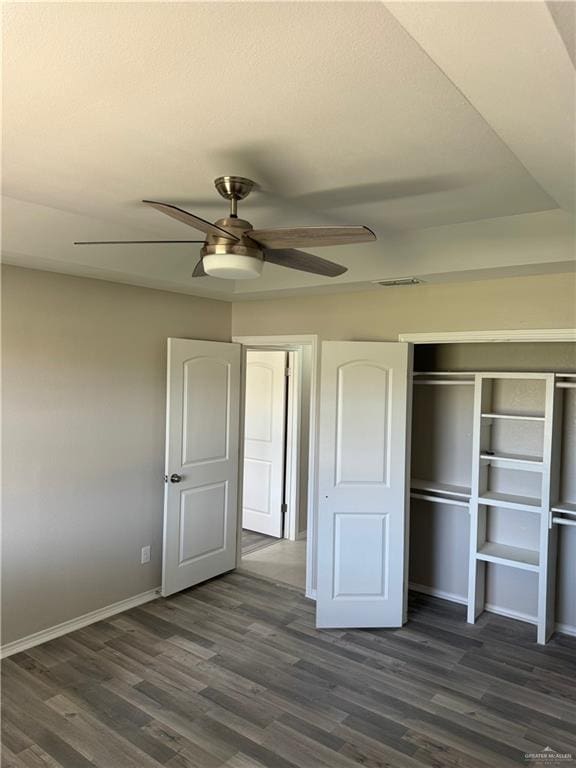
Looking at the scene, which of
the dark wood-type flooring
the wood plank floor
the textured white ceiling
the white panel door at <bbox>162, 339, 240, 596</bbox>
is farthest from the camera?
the dark wood-type flooring

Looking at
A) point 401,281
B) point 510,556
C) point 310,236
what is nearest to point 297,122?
point 310,236

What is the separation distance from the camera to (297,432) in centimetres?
566

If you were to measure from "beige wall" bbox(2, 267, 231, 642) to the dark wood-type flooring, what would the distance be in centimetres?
136

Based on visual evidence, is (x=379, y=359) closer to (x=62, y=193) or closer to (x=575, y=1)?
(x=62, y=193)

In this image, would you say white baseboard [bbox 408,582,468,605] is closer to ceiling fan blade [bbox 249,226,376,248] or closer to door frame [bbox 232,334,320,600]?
door frame [bbox 232,334,320,600]

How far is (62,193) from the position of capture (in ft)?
8.81

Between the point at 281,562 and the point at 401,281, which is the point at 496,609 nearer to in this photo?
the point at 281,562

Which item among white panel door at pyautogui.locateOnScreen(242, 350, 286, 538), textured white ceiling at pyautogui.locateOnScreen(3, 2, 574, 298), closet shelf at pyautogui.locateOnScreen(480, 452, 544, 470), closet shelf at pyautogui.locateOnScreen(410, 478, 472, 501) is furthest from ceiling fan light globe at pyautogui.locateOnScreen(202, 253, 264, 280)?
white panel door at pyautogui.locateOnScreen(242, 350, 286, 538)

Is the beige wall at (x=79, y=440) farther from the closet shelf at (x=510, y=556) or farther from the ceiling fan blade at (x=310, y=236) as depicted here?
the closet shelf at (x=510, y=556)

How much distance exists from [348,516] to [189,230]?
220cm

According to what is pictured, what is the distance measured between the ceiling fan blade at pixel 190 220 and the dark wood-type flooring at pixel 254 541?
12.8 ft

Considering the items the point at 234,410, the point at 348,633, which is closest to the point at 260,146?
→ the point at 234,410

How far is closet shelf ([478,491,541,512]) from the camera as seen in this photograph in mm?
3686

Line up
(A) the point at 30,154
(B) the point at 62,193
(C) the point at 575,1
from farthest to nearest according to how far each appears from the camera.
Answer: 1. (B) the point at 62,193
2. (A) the point at 30,154
3. (C) the point at 575,1
